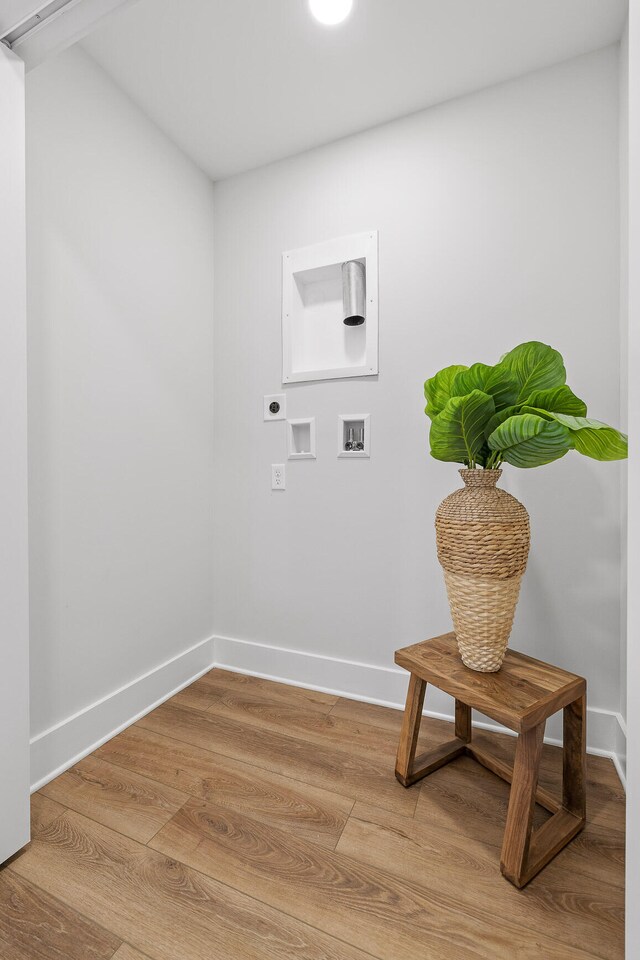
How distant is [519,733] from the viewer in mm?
1006

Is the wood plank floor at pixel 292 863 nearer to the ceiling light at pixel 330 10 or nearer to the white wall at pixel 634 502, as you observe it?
the white wall at pixel 634 502

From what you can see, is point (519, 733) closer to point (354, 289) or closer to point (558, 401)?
point (558, 401)

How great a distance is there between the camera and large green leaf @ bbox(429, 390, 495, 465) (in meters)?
1.08

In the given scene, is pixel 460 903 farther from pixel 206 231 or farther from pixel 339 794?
pixel 206 231

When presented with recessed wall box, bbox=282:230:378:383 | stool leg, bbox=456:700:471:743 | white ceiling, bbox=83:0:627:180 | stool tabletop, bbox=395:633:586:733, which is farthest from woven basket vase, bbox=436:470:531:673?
white ceiling, bbox=83:0:627:180

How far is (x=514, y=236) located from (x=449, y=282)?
0.84 feet

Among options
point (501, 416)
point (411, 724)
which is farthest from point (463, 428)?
point (411, 724)

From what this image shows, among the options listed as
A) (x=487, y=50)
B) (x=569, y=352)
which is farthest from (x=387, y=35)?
(x=569, y=352)

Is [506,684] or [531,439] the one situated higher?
[531,439]

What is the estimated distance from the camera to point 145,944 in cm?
87

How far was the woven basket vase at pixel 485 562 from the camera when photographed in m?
1.15

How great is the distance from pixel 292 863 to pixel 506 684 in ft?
2.25

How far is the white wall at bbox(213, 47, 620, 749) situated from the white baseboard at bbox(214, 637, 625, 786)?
0.01m

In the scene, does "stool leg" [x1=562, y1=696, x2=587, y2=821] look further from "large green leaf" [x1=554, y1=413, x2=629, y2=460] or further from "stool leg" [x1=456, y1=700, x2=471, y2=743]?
"large green leaf" [x1=554, y1=413, x2=629, y2=460]
